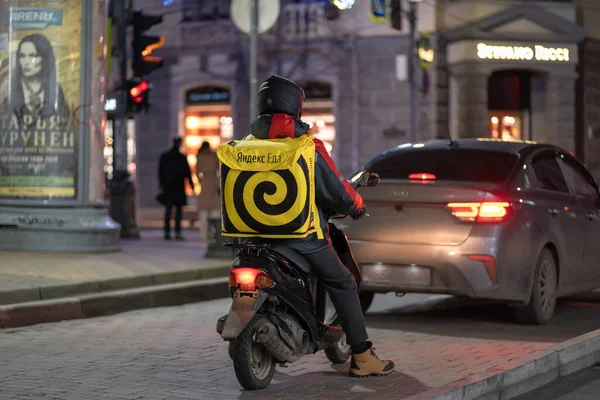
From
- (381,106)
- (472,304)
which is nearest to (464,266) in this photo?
(472,304)

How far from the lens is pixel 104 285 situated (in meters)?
11.0

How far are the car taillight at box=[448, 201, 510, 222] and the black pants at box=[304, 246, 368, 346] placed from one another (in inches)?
95.5

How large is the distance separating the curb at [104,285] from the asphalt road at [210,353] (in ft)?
1.38

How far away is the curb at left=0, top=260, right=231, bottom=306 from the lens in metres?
9.96

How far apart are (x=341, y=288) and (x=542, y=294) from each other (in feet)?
11.3

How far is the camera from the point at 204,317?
413 inches

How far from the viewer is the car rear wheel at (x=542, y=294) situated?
966 centimetres

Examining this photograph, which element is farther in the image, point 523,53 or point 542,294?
point 523,53

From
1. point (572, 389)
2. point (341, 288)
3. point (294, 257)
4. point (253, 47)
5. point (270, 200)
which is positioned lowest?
point (572, 389)

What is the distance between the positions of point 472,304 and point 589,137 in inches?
796

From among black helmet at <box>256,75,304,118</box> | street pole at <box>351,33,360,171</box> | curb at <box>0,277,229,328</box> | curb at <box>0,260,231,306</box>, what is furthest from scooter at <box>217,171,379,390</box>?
street pole at <box>351,33,360,171</box>

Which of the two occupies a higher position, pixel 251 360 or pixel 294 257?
pixel 294 257

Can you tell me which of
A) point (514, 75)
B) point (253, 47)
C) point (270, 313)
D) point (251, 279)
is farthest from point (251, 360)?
point (514, 75)

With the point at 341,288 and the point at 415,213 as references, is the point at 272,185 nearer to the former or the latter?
the point at 341,288
